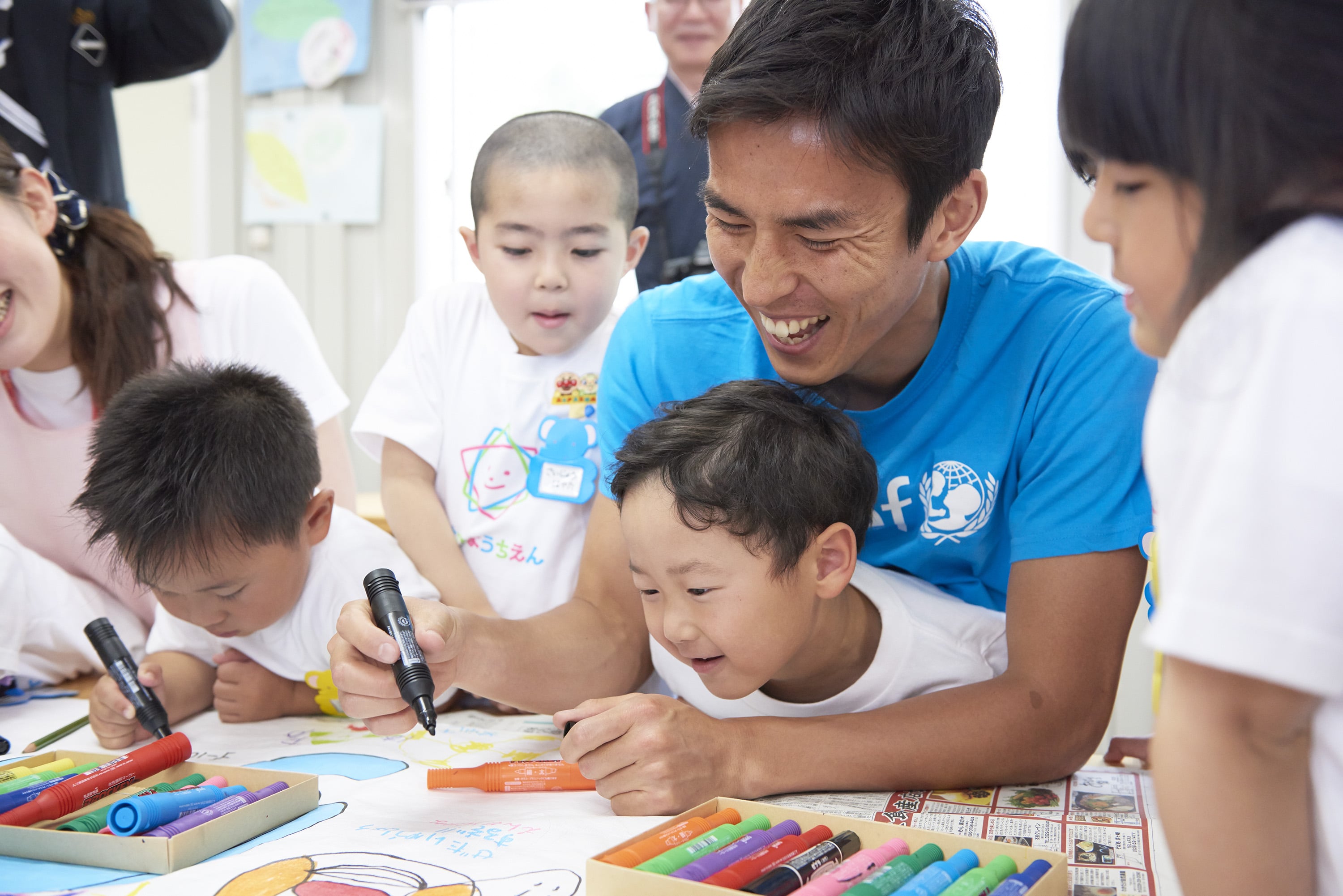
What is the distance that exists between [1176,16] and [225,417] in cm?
107

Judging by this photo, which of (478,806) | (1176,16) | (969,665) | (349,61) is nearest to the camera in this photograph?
(1176,16)

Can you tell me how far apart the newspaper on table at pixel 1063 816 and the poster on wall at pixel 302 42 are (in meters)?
2.90

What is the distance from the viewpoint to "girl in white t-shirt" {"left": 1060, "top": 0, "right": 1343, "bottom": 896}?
44 centimetres

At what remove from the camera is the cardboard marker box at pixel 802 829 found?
2.24 feet

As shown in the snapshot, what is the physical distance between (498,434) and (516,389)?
73mm

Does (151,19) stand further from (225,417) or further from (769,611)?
(769,611)

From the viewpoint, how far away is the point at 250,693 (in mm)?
1271

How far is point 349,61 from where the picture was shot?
10.6 ft

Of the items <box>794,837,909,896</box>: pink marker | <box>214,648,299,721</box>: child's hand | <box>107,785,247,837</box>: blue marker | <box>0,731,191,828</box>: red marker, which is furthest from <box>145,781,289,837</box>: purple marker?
<box>794,837,909,896</box>: pink marker

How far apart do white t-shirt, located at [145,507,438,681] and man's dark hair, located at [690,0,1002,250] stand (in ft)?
2.18

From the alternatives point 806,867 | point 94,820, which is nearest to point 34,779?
point 94,820

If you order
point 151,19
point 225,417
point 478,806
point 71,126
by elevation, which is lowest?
point 478,806

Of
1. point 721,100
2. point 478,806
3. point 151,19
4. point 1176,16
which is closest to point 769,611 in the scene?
point 478,806

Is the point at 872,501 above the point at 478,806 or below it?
above
